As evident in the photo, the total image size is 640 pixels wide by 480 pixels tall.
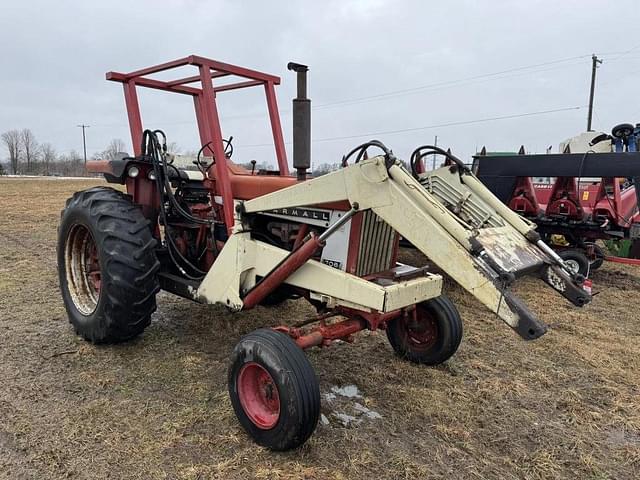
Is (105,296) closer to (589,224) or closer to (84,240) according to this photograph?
(84,240)

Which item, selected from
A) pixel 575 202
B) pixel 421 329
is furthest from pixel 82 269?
pixel 575 202

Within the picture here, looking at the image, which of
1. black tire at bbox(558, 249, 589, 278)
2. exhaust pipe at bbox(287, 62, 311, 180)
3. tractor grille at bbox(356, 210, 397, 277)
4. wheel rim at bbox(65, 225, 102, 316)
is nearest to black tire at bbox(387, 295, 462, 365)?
tractor grille at bbox(356, 210, 397, 277)

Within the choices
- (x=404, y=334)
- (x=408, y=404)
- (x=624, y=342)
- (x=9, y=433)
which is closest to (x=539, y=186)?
(x=624, y=342)

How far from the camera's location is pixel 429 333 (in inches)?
149

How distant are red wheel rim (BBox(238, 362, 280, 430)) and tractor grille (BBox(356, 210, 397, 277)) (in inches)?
34.2

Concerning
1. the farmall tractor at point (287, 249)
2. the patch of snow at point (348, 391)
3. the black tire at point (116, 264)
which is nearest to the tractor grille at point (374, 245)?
the farmall tractor at point (287, 249)

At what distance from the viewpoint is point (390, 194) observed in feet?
8.61

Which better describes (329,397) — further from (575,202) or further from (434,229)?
(575,202)

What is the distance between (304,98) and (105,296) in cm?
204

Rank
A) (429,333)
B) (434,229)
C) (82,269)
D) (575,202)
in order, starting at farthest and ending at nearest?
(575,202) < (82,269) < (429,333) < (434,229)

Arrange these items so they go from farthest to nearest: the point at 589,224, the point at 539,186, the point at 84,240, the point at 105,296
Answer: the point at 539,186, the point at 589,224, the point at 84,240, the point at 105,296

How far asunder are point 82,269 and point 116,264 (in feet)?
3.29

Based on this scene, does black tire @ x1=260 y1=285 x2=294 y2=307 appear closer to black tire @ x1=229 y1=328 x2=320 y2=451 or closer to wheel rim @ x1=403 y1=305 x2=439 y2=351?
black tire @ x1=229 y1=328 x2=320 y2=451

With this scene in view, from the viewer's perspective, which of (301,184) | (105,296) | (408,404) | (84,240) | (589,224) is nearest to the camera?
(301,184)
